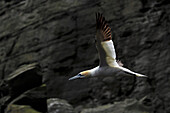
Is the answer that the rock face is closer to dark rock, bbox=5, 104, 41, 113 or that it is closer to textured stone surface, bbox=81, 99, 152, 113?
textured stone surface, bbox=81, 99, 152, 113

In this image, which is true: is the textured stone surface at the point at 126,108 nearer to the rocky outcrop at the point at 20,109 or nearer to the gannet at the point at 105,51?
the rocky outcrop at the point at 20,109

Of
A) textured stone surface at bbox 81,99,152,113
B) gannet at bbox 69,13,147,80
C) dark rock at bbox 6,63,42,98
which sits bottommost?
textured stone surface at bbox 81,99,152,113

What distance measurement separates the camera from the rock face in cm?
855

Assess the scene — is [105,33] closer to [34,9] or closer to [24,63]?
[24,63]

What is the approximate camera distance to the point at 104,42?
482 cm

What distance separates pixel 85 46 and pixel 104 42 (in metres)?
4.88

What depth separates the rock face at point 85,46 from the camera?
28.0 feet

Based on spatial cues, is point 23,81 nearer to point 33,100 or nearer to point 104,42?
point 33,100

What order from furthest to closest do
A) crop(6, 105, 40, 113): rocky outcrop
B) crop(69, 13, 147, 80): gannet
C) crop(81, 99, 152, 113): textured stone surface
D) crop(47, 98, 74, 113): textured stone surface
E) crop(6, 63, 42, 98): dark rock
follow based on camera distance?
1. crop(6, 63, 42, 98): dark rock
2. crop(47, 98, 74, 113): textured stone surface
3. crop(6, 105, 40, 113): rocky outcrop
4. crop(81, 99, 152, 113): textured stone surface
5. crop(69, 13, 147, 80): gannet

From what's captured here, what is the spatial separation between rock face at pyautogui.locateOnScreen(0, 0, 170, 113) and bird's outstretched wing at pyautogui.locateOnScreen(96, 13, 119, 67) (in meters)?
3.79

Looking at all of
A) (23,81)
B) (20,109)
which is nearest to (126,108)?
(20,109)

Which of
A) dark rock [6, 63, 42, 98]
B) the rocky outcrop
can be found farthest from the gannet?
dark rock [6, 63, 42, 98]

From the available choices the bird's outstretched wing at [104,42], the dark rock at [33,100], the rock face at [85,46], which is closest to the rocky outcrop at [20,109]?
the dark rock at [33,100]

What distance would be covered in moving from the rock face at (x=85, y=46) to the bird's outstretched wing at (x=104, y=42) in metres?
3.79
